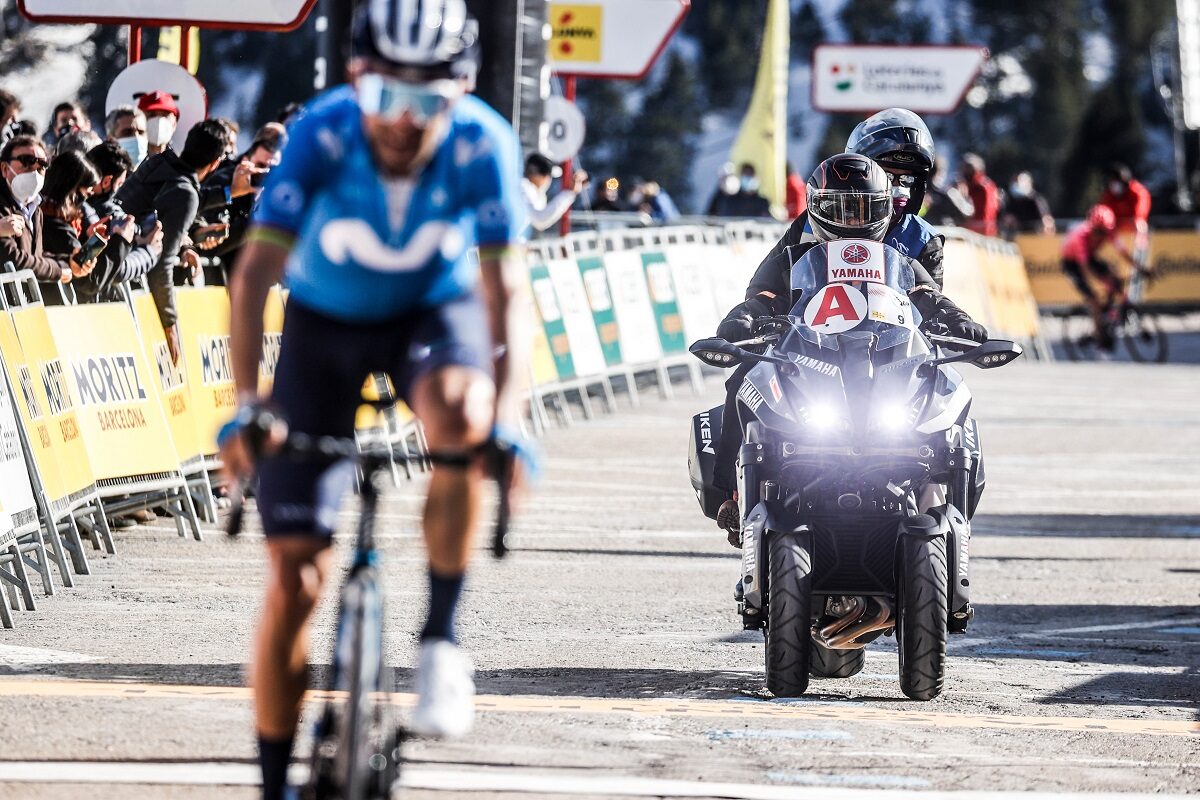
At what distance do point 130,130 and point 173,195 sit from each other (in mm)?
1425

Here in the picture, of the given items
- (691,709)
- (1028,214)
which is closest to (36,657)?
(691,709)

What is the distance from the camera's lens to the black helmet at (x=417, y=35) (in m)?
5.02

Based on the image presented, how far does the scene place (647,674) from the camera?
8.41 metres

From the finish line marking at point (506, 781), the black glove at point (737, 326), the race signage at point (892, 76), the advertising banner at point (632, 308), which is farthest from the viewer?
the race signage at point (892, 76)

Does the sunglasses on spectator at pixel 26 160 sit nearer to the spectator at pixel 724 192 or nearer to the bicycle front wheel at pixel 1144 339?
the bicycle front wheel at pixel 1144 339

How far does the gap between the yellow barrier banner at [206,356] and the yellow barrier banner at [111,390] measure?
58 centimetres

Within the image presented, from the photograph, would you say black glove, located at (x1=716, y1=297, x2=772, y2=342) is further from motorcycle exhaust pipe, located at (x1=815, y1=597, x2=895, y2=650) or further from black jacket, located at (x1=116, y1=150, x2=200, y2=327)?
black jacket, located at (x1=116, y1=150, x2=200, y2=327)

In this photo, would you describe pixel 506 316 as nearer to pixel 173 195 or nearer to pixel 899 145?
pixel 899 145

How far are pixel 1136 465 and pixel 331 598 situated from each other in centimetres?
874


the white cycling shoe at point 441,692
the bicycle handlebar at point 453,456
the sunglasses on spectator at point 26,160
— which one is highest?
the sunglasses on spectator at point 26,160

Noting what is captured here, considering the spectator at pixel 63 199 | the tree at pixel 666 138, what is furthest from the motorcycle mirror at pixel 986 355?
the tree at pixel 666 138

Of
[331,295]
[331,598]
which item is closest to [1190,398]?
[331,598]

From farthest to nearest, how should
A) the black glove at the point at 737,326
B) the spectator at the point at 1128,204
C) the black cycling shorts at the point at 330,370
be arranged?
the spectator at the point at 1128,204 < the black glove at the point at 737,326 < the black cycling shorts at the point at 330,370

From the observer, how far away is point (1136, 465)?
17.5 meters
